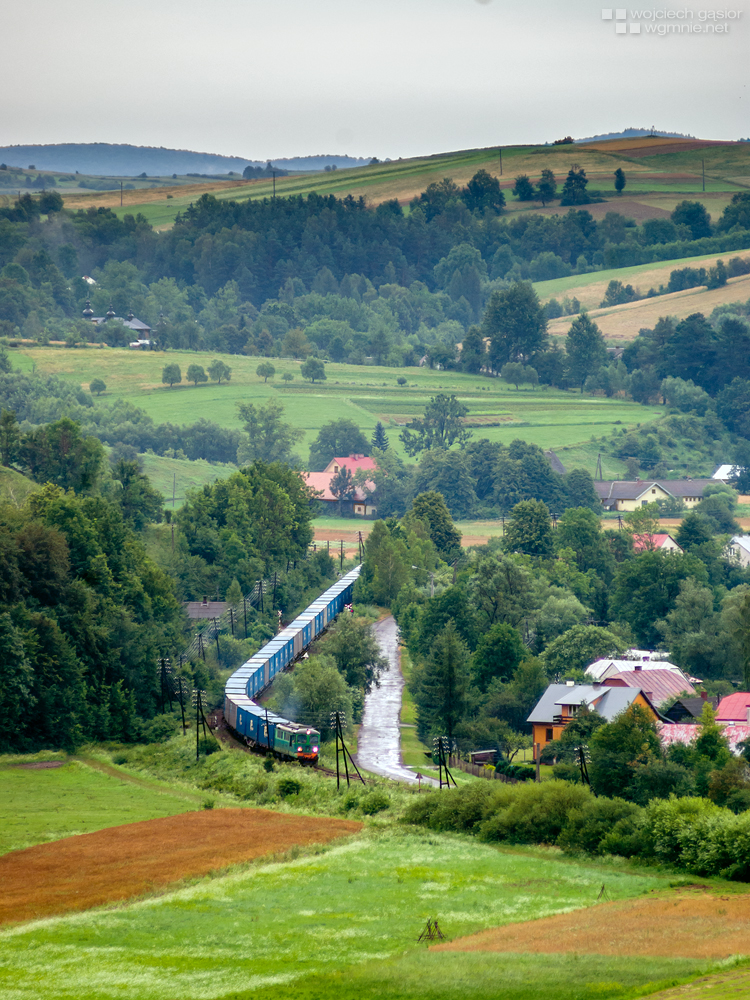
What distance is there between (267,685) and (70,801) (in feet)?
70.5

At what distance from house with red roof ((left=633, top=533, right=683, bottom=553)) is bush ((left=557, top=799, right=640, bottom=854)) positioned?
67.5 metres

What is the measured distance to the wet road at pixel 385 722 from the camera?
6244cm

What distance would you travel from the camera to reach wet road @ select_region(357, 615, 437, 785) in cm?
6244

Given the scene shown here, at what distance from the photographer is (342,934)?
3634cm

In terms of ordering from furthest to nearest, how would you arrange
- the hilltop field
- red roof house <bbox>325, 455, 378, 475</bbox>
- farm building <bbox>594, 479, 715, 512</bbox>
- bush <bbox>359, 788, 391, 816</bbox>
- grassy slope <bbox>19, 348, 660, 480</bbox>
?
1. grassy slope <bbox>19, 348, 660, 480</bbox>
2. the hilltop field
3. red roof house <bbox>325, 455, 378, 475</bbox>
4. farm building <bbox>594, 479, 715, 512</bbox>
5. bush <bbox>359, 788, 391, 816</bbox>

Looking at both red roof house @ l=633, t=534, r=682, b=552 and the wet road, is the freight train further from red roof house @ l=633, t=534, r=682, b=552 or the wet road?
red roof house @ l=633, t=534, r=682, b=552

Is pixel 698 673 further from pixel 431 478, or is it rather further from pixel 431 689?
pixel 431 478

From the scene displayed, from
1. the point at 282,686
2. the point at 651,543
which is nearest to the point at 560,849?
the point at 282,686

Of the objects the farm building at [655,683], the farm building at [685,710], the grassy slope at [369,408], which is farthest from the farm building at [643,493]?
the farm building at [685,710]

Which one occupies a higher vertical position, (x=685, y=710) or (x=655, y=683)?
(x=655, y=683)

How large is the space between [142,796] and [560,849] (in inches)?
715

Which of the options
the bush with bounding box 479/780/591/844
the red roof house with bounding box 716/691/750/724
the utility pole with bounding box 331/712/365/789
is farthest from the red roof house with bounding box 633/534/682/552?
the bush with bounding box 479/780/591/844

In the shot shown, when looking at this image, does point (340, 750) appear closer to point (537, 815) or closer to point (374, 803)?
point (374, 803)

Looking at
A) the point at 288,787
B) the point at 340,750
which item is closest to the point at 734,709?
the point at 340,750
